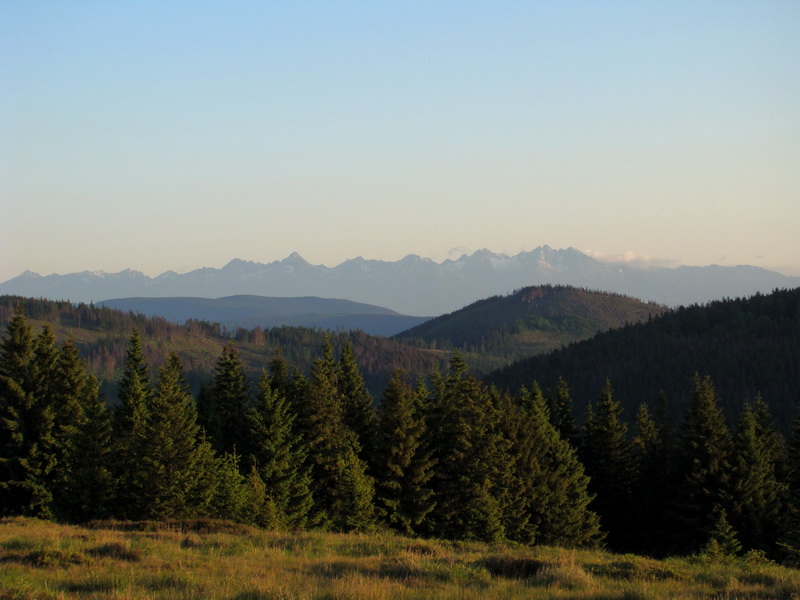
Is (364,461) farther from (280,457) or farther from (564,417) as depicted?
(564,417)

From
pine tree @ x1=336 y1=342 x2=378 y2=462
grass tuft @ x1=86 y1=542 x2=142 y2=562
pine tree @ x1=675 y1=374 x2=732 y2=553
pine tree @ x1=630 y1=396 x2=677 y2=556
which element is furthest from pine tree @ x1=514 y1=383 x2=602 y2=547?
grass tuft @ x1=86 y1=542 x2=142 y2=562

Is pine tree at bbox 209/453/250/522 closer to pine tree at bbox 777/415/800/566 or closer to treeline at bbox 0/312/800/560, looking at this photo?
Answer: treeline at bbox 0/312/800/560

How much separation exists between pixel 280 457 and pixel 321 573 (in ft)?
86.8

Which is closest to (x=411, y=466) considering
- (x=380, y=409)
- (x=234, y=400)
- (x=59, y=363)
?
(x=380, y=409)

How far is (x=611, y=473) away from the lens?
60.7 m

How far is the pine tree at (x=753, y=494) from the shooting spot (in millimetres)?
50287

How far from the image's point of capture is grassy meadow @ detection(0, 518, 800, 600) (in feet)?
42.9

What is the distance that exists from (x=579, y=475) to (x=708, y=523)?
964 centimetres

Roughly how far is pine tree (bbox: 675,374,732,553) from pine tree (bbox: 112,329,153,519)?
38155 mm

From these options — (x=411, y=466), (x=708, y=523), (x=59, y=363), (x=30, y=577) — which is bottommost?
(x=708, y=523)

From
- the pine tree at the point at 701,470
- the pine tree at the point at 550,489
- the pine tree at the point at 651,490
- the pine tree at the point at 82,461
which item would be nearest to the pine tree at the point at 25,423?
the pine tree at the point at 82,461

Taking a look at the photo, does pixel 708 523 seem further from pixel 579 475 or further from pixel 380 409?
pixel 380 409

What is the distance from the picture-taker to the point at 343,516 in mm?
39125

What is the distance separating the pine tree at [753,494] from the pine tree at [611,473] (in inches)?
416
